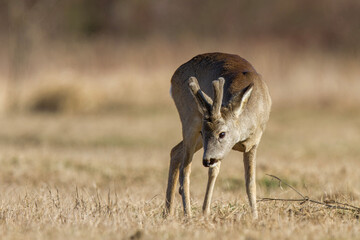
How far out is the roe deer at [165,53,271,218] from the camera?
19.5 ft

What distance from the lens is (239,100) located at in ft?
20.1

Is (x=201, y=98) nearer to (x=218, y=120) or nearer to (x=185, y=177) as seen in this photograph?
(x=218, y=120)

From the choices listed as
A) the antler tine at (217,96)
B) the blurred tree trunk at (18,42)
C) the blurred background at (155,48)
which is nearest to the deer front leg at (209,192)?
the antler tine at (217,96)

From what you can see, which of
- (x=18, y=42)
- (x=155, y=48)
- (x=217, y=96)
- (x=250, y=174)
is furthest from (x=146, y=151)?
(x=18, y=42)

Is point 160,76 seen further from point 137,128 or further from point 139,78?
point 137,128

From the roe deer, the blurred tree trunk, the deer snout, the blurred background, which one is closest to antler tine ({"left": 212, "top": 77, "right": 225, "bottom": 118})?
the roe deer

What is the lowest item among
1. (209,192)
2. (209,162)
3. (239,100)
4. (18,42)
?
(209,192)

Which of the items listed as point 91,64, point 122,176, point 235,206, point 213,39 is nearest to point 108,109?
point 91,64

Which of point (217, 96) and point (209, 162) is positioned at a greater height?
point (217, 96)

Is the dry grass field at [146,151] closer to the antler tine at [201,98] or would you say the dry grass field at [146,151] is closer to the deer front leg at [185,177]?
the deer front leg at [185,177]

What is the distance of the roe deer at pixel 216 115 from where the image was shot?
5957mm

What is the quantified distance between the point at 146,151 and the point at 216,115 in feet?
27.4

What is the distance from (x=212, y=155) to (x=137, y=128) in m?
11.9

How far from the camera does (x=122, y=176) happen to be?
10.5m
